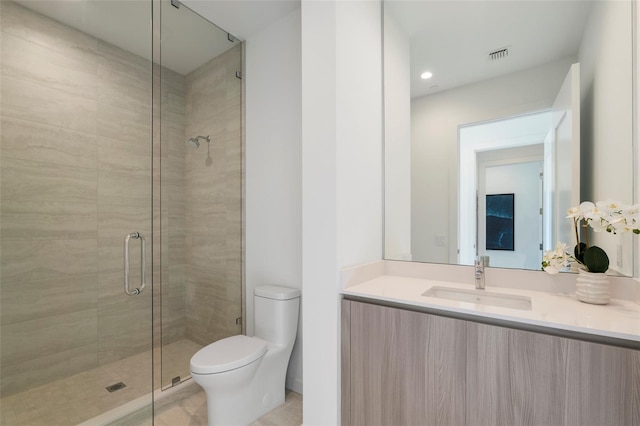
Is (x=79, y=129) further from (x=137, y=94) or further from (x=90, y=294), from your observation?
(x=90, y=294)

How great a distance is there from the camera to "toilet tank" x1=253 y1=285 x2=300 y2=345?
199cm

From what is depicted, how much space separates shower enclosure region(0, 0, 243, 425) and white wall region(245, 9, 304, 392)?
0.41ft

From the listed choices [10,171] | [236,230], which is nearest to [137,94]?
[10,171]

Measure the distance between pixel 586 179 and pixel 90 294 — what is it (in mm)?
2782

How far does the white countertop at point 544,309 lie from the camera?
95 centimetres

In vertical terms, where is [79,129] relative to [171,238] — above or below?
above

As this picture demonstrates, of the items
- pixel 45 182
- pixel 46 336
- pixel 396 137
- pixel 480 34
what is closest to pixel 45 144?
pixel 45 182

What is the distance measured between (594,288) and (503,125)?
2.87ft

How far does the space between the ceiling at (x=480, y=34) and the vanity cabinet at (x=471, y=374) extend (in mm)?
1325

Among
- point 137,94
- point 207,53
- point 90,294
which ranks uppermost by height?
point 207,53

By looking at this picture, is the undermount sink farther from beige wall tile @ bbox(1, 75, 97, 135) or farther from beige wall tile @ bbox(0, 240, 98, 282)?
beige wall tile @ bbox(1, 75, 97, 135)

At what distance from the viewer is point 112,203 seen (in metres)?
1.96

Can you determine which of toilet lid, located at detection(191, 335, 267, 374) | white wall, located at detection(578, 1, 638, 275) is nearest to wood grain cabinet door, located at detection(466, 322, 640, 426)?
white wall, located at detection(578, 1, 638, 275)

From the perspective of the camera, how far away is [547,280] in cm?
140
